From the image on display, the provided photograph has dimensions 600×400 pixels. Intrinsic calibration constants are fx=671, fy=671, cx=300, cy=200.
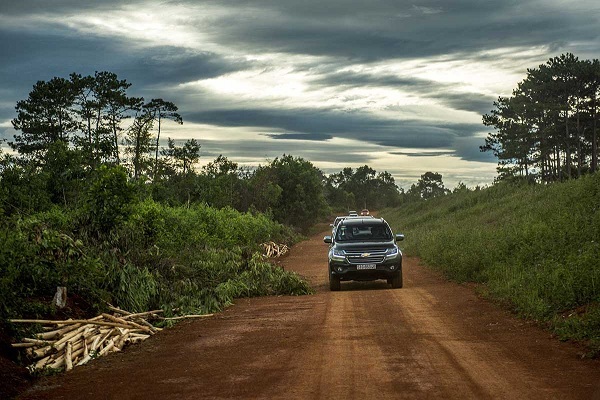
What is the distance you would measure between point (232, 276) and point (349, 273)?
344 centimetres

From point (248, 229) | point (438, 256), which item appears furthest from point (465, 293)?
point (248, 229)

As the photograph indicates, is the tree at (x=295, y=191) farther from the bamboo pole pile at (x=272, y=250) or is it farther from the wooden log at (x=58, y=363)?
the wooden log at (x=58, y=363)

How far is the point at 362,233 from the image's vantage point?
66.8ft

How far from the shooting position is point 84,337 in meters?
10.3

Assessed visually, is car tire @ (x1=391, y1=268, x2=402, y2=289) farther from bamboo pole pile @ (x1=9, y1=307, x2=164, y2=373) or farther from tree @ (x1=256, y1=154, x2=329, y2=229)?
tree @ (x1=256, y1=154, x2=329, y2=229)

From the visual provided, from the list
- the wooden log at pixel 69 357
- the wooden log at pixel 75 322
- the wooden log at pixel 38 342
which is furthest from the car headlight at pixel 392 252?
the wooden log at pixel 38 342

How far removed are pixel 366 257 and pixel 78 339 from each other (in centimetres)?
999

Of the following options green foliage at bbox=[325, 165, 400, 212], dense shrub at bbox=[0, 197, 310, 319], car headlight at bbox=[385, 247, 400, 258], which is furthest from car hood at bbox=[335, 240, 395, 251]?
green foliage at bbox=[325, 165, 400, 212]

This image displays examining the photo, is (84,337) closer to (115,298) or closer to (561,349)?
(115,298)

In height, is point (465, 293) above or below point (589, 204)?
below

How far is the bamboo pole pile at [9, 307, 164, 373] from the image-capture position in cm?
939

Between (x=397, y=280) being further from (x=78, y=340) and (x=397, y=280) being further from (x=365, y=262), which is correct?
(x=78, y=340)

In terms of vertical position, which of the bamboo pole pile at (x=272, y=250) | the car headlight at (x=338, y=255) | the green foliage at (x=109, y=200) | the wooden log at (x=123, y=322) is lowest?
the bamboo pole pile at (x=272, y=250)

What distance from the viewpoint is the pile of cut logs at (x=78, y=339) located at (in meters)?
9.39
